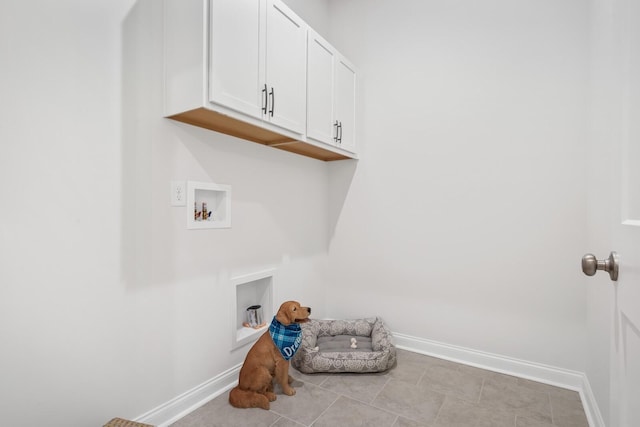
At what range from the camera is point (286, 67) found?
1884mm

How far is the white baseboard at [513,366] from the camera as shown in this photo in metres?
1.77

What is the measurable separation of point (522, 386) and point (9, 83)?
9.98ft

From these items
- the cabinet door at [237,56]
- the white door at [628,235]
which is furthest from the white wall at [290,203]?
the white door at [628,235]

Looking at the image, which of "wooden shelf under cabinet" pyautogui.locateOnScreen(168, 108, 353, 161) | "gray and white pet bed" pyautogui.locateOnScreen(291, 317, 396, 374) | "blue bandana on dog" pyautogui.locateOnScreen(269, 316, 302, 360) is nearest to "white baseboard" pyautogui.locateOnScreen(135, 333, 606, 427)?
"gray and white pet bed" pyautogui.locateOnScreen(291, 317, 396, 374)

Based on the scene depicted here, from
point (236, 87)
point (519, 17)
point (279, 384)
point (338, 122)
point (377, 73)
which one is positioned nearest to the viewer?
point (236, 87)

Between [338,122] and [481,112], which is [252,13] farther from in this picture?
[481,112]

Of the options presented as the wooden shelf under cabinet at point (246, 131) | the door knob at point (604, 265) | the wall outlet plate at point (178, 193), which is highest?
the wooden shelf under cabinet at point (246, 131)

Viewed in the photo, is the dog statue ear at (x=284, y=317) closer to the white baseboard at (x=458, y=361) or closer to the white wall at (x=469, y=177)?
the white baseboard at (x=458, y=361)

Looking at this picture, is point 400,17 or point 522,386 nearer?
point 522,386

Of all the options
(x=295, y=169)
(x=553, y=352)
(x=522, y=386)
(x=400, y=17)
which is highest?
(x=400, y=17)

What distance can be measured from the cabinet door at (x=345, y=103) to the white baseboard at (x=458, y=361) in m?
1.69

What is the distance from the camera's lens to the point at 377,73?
2625 millimetres

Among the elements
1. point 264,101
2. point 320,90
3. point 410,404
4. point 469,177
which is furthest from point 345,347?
point 320,90

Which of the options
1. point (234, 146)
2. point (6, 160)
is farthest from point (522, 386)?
point (6, 160)
